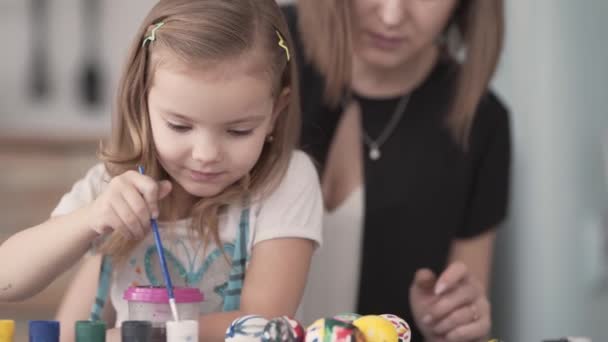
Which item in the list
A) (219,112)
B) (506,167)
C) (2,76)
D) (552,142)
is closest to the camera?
(219,112)

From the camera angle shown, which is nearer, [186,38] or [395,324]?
[395,324]

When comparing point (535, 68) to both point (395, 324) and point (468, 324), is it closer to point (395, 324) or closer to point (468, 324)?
point (468, 324)

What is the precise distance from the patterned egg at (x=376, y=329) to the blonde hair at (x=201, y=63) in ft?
1.08

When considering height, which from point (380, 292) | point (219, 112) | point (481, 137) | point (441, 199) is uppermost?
point (219, 112)

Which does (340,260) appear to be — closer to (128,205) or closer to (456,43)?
(456,43)

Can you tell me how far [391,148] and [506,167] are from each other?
25cm

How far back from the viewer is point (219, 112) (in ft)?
3.11

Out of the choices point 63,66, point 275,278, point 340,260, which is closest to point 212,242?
point 275,278

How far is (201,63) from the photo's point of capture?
96 cm

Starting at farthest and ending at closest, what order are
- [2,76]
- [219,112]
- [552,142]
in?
[2,76] → [552,142] → [219,112]

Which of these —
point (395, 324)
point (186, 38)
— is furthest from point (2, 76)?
point (395, 324)

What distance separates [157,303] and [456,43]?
962 mm

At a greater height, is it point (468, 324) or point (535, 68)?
point (535, 68)

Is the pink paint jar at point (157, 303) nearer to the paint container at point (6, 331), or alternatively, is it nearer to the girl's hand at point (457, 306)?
the paint container at point (6, 331)
